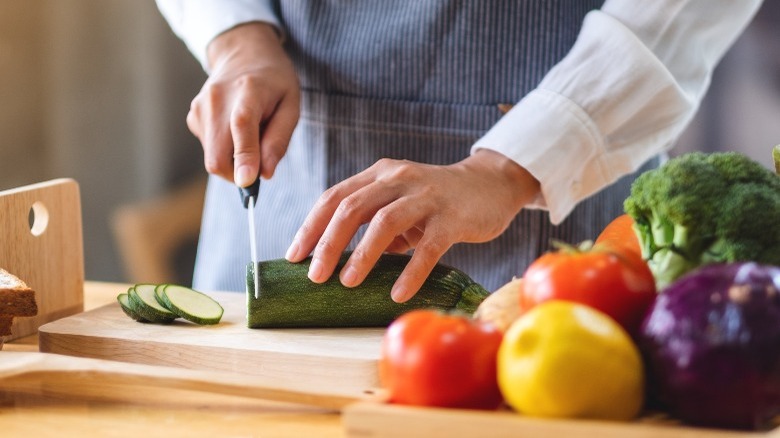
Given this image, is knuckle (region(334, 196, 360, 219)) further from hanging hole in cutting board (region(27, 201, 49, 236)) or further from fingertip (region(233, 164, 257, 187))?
hanging hole in cutting board (region(27, 201, 49, 236))

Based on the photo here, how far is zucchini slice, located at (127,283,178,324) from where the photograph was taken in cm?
152

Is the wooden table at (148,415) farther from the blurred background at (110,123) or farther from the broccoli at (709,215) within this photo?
the blurred background at (110,123)

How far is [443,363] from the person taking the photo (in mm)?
878

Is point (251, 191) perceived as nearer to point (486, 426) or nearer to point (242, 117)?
point (242, 117)

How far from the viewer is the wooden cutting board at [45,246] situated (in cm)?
165

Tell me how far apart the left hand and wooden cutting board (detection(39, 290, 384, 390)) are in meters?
0.10

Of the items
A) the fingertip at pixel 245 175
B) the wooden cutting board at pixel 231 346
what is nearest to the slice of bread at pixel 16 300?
the wooden cutting board at pixel 231 346

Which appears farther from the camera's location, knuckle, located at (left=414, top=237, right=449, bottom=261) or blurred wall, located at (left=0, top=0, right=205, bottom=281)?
blurred wall, located at (left=0, top=0, right=205, bottom=281)

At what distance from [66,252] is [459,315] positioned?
107 centimetres

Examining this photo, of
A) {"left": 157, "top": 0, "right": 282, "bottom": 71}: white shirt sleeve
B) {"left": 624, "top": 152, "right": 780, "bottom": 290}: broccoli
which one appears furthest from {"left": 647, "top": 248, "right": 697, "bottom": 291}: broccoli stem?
{"left": 157, "top": 0, "right": 282, "bottom": 71}: white shirt sleeve

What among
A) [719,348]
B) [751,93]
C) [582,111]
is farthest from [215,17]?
[751,93]

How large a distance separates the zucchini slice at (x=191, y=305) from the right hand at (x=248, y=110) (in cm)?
20

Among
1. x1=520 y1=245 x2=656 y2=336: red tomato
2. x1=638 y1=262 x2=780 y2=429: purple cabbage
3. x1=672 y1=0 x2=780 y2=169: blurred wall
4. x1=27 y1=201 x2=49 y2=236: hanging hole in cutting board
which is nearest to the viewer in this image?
x1=638 y1=262 x2=780 y2=429: purple cabbage

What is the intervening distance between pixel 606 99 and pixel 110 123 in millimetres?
2694
